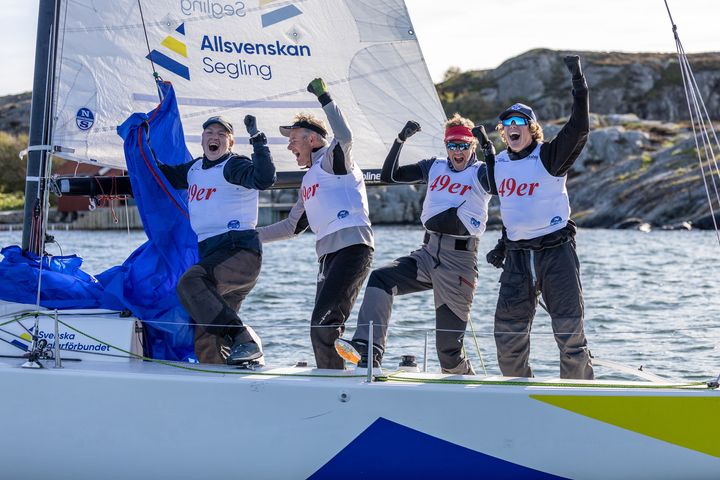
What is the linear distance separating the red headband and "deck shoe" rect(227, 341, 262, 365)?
1.45 metres

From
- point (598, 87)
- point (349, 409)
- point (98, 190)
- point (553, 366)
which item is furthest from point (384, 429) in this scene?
point (598, 87)

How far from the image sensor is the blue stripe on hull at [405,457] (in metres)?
4.76

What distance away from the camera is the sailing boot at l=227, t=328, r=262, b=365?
5.09 metres

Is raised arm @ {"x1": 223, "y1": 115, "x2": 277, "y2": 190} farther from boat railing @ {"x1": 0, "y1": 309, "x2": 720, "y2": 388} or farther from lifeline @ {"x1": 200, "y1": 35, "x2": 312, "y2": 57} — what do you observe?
lifeline @ {"x1": 200, "y1": 35, "x2": 312, "y2": 57}

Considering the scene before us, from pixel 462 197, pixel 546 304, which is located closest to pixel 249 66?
pixel 462 197

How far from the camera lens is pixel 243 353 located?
16.7ft

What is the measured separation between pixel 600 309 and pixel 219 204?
921cm

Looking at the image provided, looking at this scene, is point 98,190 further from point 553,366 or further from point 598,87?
point 598,87

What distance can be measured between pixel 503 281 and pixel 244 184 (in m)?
1.34

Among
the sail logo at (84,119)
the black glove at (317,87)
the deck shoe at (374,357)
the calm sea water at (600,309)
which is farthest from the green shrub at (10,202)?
the deck shoe at (374,357)

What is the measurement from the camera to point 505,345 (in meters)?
5.22

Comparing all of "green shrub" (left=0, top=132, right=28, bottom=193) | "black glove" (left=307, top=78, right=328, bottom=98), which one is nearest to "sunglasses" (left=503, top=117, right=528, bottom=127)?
"black glove" (left=307, top=78, right=328, bottom=98)

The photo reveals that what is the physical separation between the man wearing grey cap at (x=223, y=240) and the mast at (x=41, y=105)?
3.09 ft

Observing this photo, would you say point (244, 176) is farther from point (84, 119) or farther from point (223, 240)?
point (84, 119)
